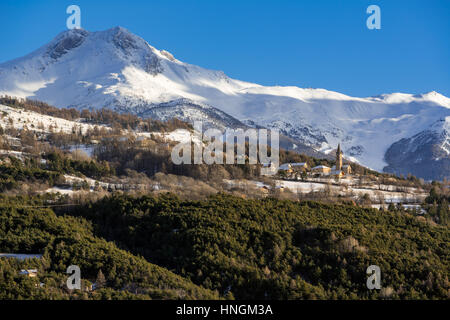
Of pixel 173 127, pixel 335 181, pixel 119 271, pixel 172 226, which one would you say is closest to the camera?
pixel 119 271

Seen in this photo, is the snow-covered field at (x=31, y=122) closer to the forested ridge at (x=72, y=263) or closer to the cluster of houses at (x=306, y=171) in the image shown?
the cluster of houses at (x=306, y=171)

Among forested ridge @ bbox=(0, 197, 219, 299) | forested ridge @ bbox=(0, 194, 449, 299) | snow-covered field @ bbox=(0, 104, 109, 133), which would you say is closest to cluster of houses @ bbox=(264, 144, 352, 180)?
forested ridge @ bbox=(0, 194, 449, 299)

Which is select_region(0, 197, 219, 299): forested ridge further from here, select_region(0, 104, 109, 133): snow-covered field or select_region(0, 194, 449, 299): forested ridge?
select_region(0, 104, 109, 133): snow-covered field

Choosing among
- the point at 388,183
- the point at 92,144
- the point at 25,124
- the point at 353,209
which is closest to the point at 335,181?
the point at 388,183

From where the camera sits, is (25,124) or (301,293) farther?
(25,124)

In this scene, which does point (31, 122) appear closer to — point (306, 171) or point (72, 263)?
point (306, 171)

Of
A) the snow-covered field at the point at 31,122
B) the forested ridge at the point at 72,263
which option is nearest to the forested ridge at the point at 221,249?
the forested ridge at the point at 72,263

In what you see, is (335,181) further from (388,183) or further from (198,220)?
(198,220)

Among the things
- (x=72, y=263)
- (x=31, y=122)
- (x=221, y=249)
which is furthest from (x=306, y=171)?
(x=72, y=263)

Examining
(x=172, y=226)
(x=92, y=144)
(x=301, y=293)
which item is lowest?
(x=301, y=293)

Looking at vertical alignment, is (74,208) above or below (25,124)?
below
